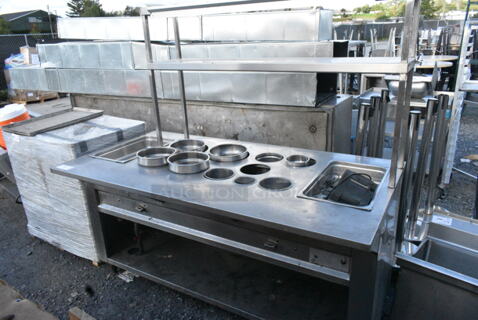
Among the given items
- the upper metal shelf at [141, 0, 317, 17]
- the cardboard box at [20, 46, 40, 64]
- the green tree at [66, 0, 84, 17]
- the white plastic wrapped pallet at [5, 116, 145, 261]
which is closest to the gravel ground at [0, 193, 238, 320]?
the white plastic wrapped pallet at [5, 116, 145, 261]

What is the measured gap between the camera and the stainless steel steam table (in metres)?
1.28

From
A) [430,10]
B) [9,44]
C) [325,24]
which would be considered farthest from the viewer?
[430,10]

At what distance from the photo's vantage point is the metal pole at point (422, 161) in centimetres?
193

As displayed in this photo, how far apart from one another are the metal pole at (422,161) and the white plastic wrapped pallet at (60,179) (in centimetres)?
182

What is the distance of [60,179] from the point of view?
217 centimetres

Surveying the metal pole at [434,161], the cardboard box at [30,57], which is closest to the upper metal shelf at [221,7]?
the metal pole at [434,161]

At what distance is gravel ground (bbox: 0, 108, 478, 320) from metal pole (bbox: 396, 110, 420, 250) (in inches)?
41.7

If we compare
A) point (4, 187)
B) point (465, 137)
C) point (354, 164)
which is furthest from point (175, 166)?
point (465, 137)

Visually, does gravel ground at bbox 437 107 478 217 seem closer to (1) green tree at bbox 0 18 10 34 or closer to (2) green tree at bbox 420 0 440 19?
(1) green tree at bbox 0 18 10 34

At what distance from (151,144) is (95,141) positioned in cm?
36

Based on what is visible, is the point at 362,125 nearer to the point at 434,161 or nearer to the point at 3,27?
the point at 434,161

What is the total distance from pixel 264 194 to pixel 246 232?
0.59ft

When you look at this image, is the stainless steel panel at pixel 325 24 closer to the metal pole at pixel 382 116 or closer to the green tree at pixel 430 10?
the metal pole at pixel 382 116

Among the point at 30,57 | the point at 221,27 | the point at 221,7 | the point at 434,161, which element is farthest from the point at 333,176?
the point at 30,57
